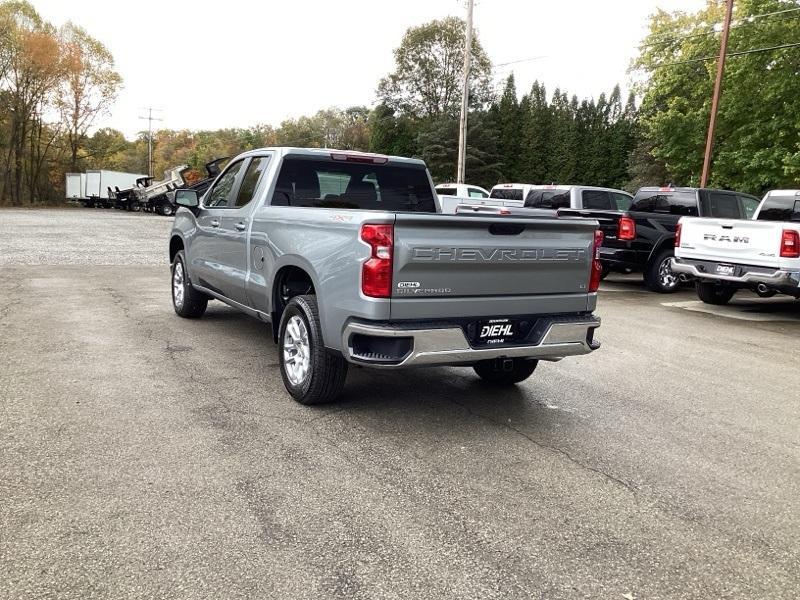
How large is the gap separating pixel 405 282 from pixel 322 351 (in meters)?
0.93

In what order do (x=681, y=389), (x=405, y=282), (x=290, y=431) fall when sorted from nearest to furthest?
(x=405, y=282), (x=290, y=431), (x=681, y=389)

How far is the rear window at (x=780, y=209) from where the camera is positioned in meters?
10.6

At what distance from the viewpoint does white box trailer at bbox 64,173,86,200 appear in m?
50.7

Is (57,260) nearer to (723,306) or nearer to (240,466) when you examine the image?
(240,466)

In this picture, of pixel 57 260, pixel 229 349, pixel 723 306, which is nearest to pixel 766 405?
pixel 229 349

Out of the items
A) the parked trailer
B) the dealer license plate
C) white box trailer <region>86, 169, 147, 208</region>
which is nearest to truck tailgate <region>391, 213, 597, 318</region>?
the dealer license plate

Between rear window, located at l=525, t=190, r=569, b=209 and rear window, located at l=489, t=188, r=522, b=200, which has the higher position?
rear window, located at l=489, t=188, r=522, b=200

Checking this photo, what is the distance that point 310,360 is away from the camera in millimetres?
4840

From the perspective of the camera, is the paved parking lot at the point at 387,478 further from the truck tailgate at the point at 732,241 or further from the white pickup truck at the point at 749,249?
the truck tailgate at the point at 732,241

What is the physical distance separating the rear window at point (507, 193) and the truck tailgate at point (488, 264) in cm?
1852

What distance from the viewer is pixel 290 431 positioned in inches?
176

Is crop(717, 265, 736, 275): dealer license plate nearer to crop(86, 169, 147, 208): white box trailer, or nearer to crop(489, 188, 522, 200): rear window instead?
crop(489, 188, 522, 200): rear window

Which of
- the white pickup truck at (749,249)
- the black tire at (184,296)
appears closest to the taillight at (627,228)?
the white pickup truck at (749,249)

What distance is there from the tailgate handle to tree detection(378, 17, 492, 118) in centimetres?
5641
